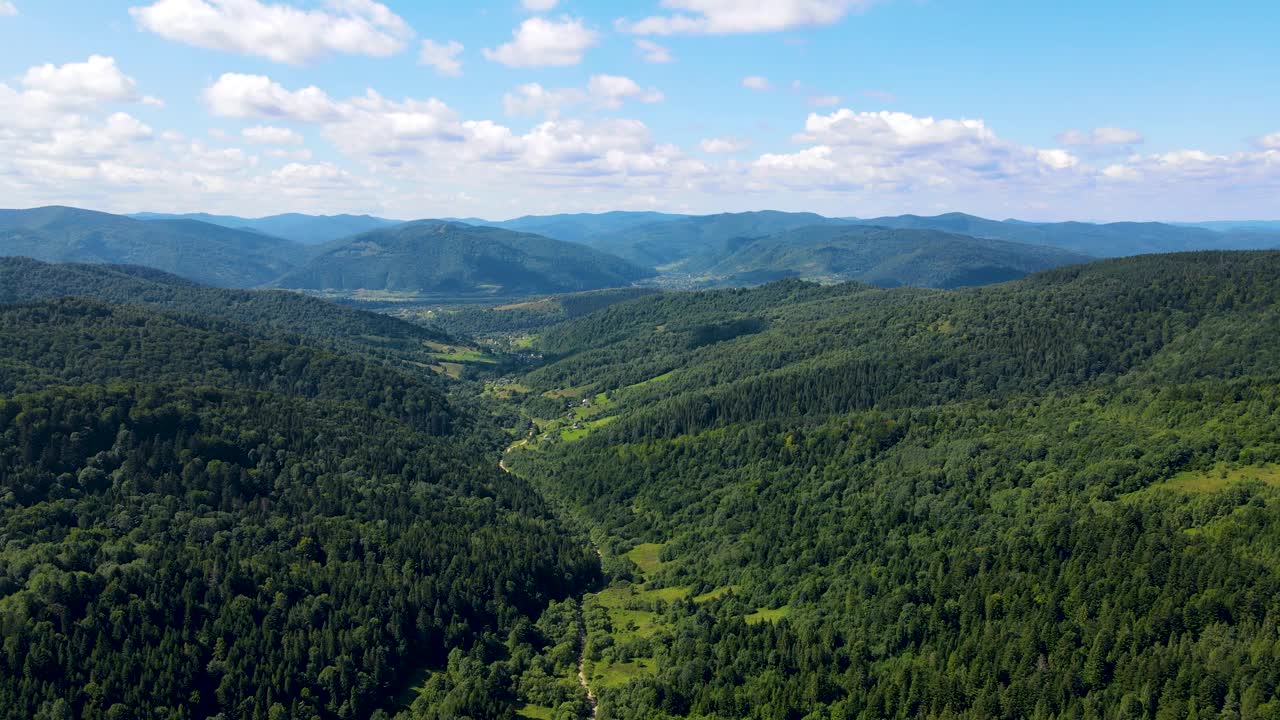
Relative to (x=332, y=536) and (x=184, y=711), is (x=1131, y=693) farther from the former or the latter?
(x=332, y=536)

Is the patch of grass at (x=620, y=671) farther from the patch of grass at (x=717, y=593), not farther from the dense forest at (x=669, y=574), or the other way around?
the patch of grass at (x=717, y=593)

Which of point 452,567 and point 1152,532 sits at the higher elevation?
point 1152,532

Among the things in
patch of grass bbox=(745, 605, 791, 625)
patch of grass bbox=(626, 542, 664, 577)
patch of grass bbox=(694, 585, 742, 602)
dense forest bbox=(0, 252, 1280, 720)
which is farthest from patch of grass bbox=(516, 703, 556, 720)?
patch of grass bbox=(626, 542, 664, 577)

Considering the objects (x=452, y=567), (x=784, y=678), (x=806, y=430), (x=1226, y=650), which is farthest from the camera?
(x=806, y=430)

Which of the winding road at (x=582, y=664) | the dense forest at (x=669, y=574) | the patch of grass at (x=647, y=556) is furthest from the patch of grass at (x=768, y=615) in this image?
the patch of grass at (x=647, y=556)

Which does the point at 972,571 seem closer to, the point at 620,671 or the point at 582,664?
the point at 620,671

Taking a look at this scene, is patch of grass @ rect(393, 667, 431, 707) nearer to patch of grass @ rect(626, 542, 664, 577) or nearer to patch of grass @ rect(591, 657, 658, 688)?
patch of grass @ rect(591, 657, 658, 688)

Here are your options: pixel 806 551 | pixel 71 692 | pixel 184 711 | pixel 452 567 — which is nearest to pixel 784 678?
pixel 806 551
